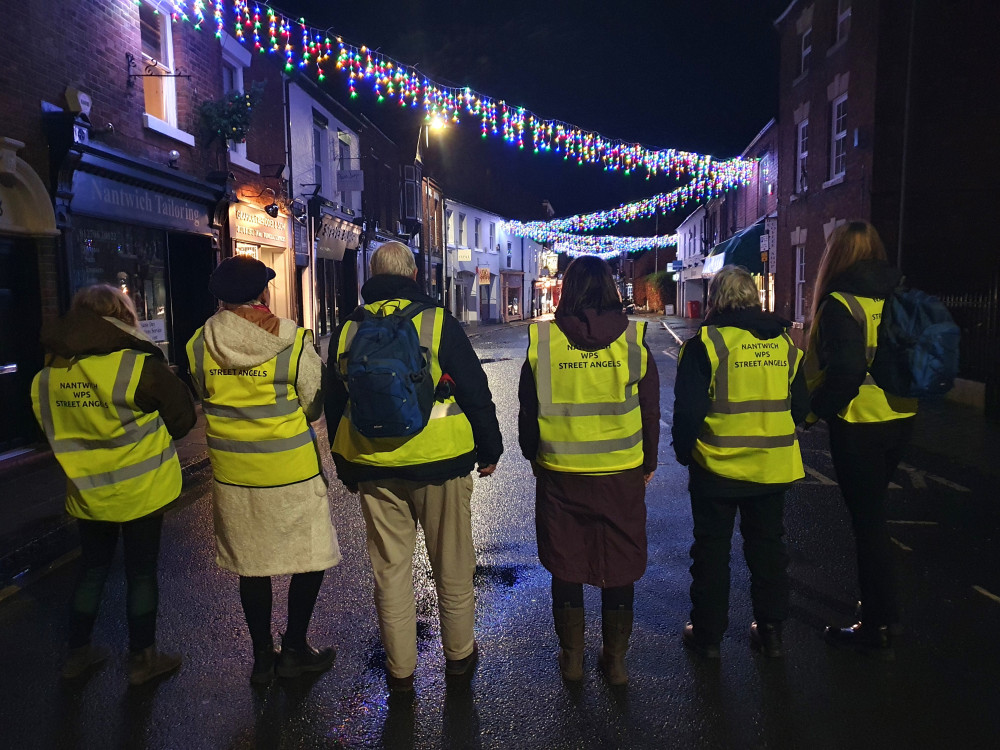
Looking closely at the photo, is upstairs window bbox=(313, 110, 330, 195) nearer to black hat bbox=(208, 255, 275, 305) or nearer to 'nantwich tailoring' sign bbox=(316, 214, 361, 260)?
'nantwich tailoring' sign bbox=(316, 214, 361, 260)

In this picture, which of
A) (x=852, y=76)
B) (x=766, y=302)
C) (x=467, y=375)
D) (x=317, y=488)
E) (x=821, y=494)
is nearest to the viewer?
(x=467, y=375)

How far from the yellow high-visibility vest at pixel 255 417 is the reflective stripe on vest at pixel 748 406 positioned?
70.6 inches

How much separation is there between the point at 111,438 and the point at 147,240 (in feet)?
26.7

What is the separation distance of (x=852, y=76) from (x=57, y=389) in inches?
652

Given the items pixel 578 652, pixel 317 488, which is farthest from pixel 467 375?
pixel 578 652

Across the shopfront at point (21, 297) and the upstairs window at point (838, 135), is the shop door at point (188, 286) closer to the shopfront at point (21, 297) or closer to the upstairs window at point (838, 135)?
the shopfront at point (21, 297)

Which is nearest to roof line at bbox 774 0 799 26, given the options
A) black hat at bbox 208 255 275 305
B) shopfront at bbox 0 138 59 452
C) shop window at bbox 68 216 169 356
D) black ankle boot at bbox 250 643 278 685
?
shop window at bbox 68 216 169 356

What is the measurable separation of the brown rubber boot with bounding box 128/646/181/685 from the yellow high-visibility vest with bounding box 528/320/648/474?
2.02 m

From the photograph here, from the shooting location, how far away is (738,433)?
3.28 m

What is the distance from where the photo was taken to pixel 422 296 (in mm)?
3148

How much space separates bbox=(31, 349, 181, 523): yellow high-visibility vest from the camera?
125 inches

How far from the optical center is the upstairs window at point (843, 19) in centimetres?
1567

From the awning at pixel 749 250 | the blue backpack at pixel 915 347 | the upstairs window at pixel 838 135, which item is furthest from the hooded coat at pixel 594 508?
the awning at pixel 749 250

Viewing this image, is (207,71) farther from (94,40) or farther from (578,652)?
(578,652)
